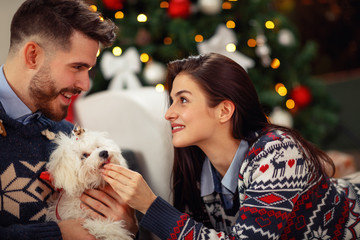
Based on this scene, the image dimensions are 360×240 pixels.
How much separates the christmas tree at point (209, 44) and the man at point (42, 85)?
1.26 m

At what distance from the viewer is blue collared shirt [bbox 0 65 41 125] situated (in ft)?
4.76

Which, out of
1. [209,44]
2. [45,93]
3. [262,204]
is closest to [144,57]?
[209,44]

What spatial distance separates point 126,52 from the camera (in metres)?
2.83

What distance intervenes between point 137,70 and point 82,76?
131 centimetres

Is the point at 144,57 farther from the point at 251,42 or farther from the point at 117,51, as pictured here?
the point at 251,42

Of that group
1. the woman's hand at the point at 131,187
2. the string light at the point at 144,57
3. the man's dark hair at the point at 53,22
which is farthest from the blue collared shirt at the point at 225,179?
the string light at the point at 144,57

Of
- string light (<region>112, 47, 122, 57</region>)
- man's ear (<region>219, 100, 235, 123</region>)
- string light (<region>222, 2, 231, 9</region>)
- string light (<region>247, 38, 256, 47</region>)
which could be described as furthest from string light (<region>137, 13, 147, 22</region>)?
man's ear (<region>219, 100, 235, 123</region>)

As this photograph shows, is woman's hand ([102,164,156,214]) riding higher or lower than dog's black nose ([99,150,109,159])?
lower

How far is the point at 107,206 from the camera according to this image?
1.50 meters

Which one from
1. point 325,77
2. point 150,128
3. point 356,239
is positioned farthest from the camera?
point 325,77

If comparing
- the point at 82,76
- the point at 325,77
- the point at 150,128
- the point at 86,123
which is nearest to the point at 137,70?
the point at 86,123

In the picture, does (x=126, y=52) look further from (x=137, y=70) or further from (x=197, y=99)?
(x=197, y=99)

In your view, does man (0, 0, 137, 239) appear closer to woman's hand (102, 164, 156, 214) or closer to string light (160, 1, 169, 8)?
woman's hand (102, 164, 156, 214)

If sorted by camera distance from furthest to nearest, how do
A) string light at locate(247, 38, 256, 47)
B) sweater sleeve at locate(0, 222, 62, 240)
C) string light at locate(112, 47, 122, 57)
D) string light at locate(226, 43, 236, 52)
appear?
1. string light at locate(247, 38, 256, 47)
2. string light at locate(112, 47, 122, 57)
3. string light at locate(226, 43, 236, 52)
4. sweater sleeve at locate(0, 222, 62, 240)
